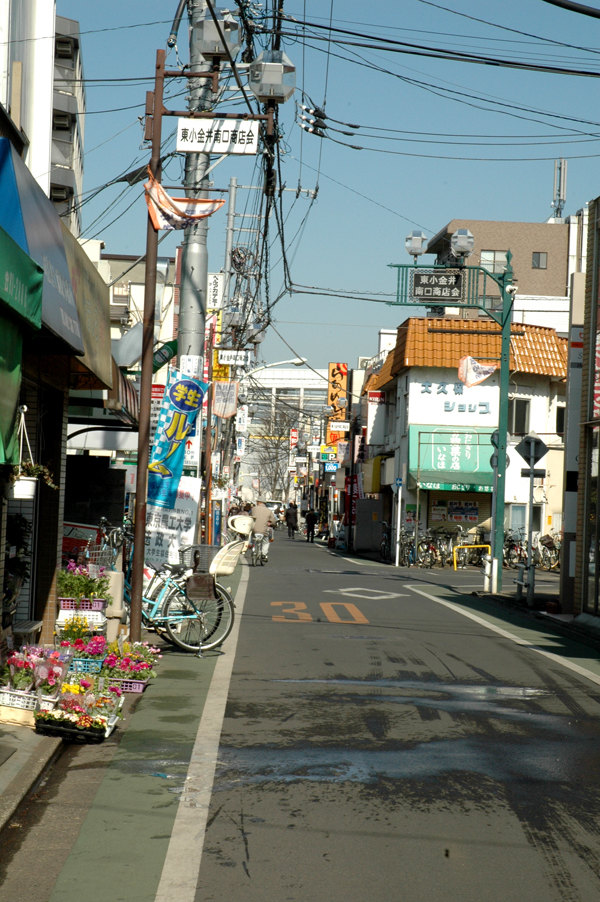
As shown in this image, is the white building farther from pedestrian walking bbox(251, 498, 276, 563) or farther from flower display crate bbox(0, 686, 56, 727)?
flower display crate bbox(0, 686, 56, 727)

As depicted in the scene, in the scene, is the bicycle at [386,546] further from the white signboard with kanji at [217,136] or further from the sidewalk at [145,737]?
the sidewalk at [145,737]

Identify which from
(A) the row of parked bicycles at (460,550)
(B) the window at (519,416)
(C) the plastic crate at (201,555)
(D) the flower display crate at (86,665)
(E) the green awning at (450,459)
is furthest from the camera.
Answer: (B) the window at (519,416)

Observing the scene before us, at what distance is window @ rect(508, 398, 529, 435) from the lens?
42062mm

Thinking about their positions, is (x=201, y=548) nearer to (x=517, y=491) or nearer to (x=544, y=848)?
(x=544, y=848)

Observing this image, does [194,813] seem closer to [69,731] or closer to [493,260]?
[69,731]

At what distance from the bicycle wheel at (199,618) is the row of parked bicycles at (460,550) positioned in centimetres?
2421

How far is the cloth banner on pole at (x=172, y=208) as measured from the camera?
40.1ft

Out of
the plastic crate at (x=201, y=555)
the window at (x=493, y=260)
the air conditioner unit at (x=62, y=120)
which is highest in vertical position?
the window at (x=493, y=260)

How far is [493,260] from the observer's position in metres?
60.9

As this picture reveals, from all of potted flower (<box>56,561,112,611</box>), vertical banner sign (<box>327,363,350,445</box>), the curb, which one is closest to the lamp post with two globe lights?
potted flower (<box>56,561,112,611</box>)

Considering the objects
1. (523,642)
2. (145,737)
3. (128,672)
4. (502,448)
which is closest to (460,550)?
(502,448)

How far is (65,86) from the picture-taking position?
33.8m

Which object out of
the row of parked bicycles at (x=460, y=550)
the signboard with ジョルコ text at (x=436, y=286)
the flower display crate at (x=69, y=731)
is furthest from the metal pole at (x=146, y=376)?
the row of parked bicycles at (x=460, y=550)

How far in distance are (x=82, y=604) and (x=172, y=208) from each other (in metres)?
4.79
